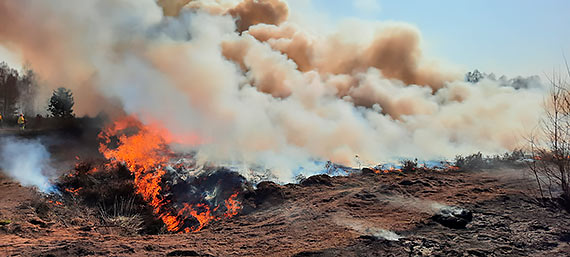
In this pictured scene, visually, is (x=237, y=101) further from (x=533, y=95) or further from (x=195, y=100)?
(x=533, y=95)

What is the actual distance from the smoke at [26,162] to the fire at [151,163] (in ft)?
7.28

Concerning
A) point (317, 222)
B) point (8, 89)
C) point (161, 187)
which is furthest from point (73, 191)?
point (8, 89)

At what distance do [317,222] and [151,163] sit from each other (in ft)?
23.9

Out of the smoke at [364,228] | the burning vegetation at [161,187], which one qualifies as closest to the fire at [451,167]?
the smoke at [364,228]

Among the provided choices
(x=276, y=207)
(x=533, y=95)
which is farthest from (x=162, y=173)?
(x=533, y=95)

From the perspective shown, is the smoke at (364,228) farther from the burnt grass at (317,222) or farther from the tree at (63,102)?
the tree at (63,102)

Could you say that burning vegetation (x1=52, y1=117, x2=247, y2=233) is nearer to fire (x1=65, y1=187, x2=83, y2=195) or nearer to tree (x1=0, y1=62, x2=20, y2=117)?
fire (x1=65, y1=187, x2=83, y2=195)

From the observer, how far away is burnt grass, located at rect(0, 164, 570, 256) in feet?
16.0

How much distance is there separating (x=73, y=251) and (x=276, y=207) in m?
4.72

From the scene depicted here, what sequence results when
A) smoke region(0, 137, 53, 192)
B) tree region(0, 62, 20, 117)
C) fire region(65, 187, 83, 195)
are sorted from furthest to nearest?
tree region(0, 62, 20, 117)
smoke region(0, 137, 53, 192)
fire region(65, 187, 83, 195)

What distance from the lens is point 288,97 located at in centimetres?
1930

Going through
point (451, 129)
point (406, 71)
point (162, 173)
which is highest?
point (406, 71)

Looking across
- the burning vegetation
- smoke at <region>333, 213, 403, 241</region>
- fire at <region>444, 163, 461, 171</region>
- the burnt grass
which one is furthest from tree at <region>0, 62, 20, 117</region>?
fire at <region>444, 163, 461, 171</region>

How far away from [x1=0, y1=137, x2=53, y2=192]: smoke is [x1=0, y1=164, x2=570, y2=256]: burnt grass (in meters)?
0.60
